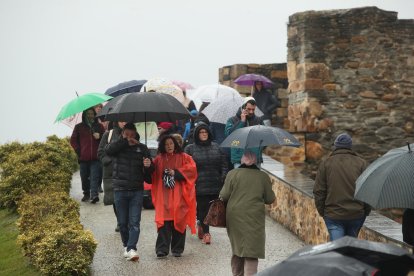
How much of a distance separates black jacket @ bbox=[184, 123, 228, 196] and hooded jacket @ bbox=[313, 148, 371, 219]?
8.68 ft

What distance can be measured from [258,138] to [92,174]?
5.84 metres

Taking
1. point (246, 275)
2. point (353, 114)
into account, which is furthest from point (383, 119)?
point (246, 275)

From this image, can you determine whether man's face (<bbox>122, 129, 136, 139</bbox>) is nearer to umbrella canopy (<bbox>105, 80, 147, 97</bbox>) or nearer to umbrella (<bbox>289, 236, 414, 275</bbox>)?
umbrella canopy (<bbox>105, 80, 147, 97</bbox>)

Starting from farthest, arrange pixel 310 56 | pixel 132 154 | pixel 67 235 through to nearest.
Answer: pixel 310 56 < pixel 132 154 < pixel 67 235

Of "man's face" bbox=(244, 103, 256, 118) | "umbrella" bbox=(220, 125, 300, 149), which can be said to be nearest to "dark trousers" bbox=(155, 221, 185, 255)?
"umbrella" bbox=(220, 125, 300, 149)

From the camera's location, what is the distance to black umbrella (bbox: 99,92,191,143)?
8.91 m

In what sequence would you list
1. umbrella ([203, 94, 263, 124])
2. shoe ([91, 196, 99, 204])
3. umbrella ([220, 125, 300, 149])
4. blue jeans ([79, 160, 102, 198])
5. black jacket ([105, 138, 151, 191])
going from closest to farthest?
umbrella ([220, 125, 300, 149]) → black jacket ([105, 138, 151, 191]) → umbrella ([203, 94, 263, 124]) → blue jeans ([79, 160, 102, 198]) → shoe ([91, 196, 99, 204])

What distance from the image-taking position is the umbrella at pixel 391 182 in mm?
5793

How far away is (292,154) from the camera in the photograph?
1571 centimetres

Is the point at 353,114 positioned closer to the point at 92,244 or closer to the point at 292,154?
the point at 292,154

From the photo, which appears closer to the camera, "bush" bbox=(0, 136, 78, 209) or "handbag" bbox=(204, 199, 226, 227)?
"handbag" bbox=(204, 199, 226, 227)

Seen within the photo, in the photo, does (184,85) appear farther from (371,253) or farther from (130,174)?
(371,253)

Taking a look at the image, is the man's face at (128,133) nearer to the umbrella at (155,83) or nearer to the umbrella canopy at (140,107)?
the umbrella canopy at (140,107)

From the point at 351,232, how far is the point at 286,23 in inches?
332
